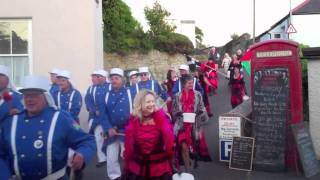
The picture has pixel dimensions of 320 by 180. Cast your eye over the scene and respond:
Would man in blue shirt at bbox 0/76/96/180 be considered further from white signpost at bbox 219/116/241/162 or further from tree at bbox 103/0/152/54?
tree at bbox 103/0/152/54

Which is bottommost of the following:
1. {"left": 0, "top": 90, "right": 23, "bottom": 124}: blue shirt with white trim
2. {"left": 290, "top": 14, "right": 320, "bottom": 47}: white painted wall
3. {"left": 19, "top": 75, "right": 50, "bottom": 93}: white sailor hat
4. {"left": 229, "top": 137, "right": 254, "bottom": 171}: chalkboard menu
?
{"left": 229, "top": 137, "right": 254, "bottom": 171}: chalkboard menu

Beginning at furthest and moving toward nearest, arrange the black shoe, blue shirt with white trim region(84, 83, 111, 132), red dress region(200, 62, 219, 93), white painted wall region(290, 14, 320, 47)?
white painted wall region(290, 14, 320, 47), red dress region(200, 62, 219, 93), blue shirt with white trim region(84, 83, 111, 132), the black shoe

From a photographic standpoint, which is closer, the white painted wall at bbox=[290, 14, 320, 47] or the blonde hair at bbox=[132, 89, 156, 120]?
the blonde hair at bbox=[132, 89, 156, 120]

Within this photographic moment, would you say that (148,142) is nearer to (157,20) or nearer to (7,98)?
(7,98)

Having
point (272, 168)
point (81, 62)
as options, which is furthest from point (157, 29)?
point (272, 168)

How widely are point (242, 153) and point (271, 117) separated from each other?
820 mm

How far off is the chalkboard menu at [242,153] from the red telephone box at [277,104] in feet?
0.57

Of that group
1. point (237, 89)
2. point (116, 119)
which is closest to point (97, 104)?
point (116, 119)

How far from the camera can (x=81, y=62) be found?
43.6 feet

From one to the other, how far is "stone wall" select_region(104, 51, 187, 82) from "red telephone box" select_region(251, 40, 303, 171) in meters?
12.6

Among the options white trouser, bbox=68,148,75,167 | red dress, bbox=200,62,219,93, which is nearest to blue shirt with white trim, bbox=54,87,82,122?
white trouser, bbox=68,148,75,167

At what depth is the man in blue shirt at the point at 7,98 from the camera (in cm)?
612

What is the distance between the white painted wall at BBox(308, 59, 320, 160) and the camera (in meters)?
9.95

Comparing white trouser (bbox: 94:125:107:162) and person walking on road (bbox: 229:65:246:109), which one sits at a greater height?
person walking on road (bbox: 229:65:246:109)
